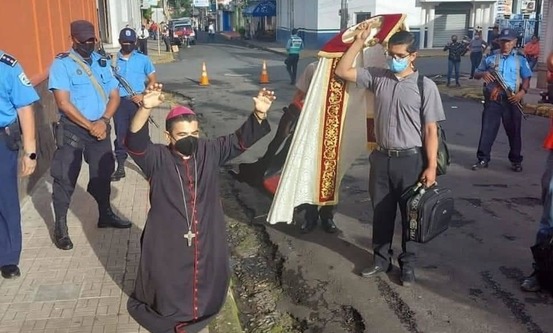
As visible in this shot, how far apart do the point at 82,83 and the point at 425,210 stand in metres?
2.96

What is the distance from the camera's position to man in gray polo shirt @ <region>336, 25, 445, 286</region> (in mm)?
4613

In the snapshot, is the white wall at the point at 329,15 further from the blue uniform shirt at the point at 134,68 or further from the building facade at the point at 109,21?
the blue uniform shirt at the point at 134,68

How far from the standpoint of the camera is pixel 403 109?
4641 millimetres

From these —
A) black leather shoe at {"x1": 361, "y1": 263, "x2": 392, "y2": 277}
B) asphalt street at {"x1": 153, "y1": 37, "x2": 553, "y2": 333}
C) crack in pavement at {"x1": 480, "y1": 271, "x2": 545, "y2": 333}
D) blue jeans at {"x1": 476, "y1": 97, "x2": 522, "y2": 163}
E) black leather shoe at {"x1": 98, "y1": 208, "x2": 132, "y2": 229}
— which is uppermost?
blue jeans at {"x1": 476, "y1": 97, "x2": 522, "y2": 163}

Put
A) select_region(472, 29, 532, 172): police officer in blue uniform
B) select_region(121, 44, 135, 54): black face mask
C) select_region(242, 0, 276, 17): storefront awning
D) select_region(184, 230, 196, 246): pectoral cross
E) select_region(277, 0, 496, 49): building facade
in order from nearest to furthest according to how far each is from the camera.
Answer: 1. select_region(184, 230, 196, 246): pectoral cross
2. select_region(121, 44, 135, 54): black face mask
3. select_region(472, 29, 532, 172): police officer in blue uniform
4. select_region(277, 0, 496, 49): building facade
5. select_region(242, 0, 276, 17): storefront awning

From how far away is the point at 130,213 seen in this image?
21.3ft

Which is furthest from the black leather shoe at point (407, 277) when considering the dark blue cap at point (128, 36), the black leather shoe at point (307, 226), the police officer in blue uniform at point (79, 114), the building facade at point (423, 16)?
the building facade at point (423, 16)

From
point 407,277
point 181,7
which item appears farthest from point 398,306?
point 181,7

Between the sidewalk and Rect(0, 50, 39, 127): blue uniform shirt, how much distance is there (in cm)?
122

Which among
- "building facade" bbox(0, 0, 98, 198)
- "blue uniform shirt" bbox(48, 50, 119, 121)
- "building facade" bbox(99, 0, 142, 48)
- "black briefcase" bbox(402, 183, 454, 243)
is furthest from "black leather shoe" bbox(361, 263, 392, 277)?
"building facade" bbox(99, 0, 142, 48)

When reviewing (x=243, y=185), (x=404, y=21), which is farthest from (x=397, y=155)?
(x=243, y=185)

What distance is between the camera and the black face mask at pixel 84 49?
17.5ft

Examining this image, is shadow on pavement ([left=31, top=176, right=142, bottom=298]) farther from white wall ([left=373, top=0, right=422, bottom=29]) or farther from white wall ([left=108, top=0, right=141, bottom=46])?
white wall ([left=373, top=0, right=422, bottom=29])

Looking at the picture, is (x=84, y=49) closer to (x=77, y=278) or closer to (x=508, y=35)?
(x=77, y=278)
